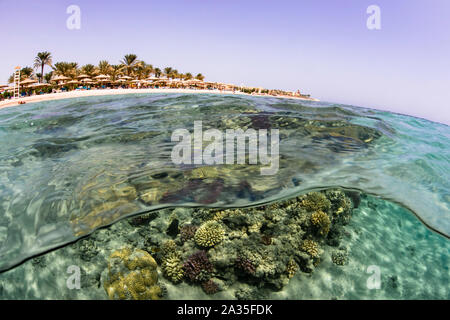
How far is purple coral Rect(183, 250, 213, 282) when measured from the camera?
587cm

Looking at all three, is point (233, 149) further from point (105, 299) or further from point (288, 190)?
point (105, 299)

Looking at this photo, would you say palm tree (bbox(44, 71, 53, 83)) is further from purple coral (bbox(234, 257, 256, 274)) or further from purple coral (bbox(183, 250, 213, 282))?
purple coral (bbox(234, 257, 256, 274))

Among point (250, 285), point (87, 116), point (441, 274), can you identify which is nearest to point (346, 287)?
point (250, 285)

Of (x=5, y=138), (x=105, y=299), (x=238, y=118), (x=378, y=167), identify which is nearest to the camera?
(x=105, y=299)

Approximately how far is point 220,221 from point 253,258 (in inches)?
63.0

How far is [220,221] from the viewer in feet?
23.4

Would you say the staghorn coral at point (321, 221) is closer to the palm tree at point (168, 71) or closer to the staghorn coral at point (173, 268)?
the staghorn coral at point (173, 268)

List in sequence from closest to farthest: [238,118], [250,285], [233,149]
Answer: [250,285]
[233,149]
[238,118]

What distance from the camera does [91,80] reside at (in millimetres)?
39656

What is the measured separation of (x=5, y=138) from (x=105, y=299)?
26.5ft

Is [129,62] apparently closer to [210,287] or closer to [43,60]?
[43,60]

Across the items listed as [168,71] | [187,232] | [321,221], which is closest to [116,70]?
[168,71]

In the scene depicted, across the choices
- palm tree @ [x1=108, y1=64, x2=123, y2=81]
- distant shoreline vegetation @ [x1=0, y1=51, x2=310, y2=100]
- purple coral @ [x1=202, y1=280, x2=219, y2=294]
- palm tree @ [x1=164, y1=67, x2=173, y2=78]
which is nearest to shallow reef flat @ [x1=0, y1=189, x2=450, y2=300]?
purple coral @ [x1=202, y1=280, x2=219, y2=294]

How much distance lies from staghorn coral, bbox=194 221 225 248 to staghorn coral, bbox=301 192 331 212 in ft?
9.97
